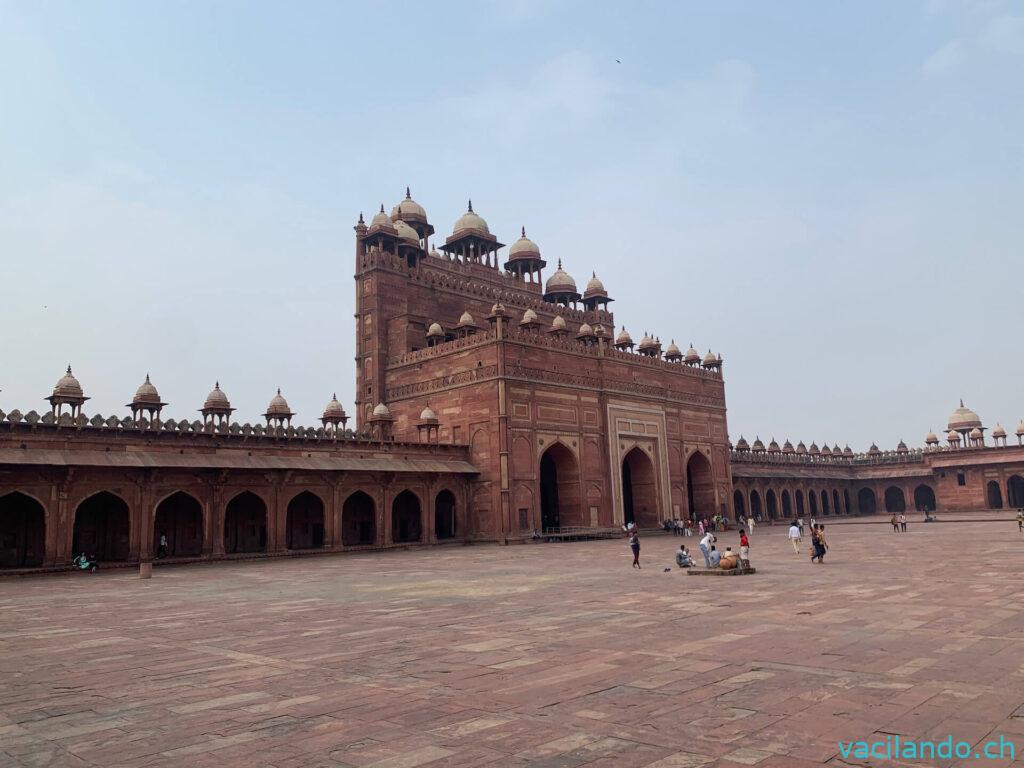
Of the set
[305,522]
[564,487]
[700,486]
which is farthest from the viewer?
[700,486]

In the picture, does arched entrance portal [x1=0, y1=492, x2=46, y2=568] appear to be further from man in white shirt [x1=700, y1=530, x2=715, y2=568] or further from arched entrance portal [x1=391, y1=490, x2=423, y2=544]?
man in white shirt [x1=700, y1=530, x2=715, y2=568]

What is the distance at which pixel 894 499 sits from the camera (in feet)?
207

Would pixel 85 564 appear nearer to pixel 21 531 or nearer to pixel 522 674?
pixel 21 531

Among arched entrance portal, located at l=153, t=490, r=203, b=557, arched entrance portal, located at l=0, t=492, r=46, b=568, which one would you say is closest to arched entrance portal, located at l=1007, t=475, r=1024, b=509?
arched entrance portal, located at l=153, t=490, r=203, b=557

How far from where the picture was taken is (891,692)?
5.91 m

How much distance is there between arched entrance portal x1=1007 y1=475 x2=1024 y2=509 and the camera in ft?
174

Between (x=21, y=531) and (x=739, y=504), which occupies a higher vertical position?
(x=21, y=531)

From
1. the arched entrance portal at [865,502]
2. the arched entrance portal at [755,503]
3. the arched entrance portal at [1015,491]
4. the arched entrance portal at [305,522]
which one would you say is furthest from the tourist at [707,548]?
the arched entrance portal at [865,502]

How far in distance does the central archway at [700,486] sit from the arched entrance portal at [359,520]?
69.2 feet

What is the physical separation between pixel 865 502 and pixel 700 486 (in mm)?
26283

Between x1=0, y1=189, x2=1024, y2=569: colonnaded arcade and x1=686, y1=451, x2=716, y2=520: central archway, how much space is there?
0.11 m

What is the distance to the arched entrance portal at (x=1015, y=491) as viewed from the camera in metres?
53.1

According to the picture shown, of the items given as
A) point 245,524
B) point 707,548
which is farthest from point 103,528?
point 707,548

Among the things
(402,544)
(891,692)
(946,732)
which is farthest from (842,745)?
(402,544)
